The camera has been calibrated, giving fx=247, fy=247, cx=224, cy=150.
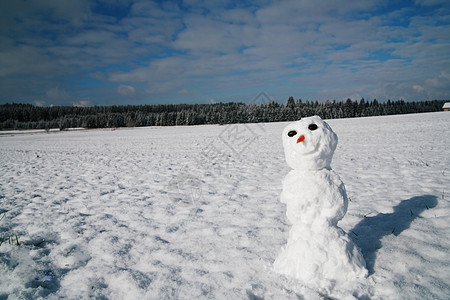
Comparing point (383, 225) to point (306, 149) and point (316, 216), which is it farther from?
point (306, 149)

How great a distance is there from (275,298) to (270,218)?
2.15 metres

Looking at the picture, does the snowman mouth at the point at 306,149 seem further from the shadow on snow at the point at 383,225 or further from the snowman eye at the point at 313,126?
the shadow on snow at the point at 383,225

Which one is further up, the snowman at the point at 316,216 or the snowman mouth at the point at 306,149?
the snowman mouth at the point at 306,149

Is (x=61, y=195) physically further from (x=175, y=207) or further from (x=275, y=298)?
(x=275, y=298)

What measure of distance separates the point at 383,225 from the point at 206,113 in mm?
76955

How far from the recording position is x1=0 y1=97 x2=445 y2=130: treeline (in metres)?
59.1

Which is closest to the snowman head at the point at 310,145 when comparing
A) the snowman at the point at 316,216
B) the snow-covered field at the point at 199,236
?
the snowman at the point at 316,216

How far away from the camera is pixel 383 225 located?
166 inches

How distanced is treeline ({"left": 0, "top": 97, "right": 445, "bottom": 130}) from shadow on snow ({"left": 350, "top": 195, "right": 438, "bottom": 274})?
4424 centimetres

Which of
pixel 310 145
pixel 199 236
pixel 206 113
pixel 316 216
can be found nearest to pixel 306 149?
pixel 310 145

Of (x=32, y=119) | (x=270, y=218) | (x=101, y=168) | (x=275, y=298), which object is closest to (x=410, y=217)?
(x=270, y=218)

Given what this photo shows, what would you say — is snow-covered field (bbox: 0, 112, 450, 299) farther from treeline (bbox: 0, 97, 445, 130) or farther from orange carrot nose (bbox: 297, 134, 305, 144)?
treeline (bbox: 0, 97, 445, 130)

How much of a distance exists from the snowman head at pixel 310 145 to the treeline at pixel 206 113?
1813 inches

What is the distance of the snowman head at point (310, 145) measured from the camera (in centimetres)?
297
